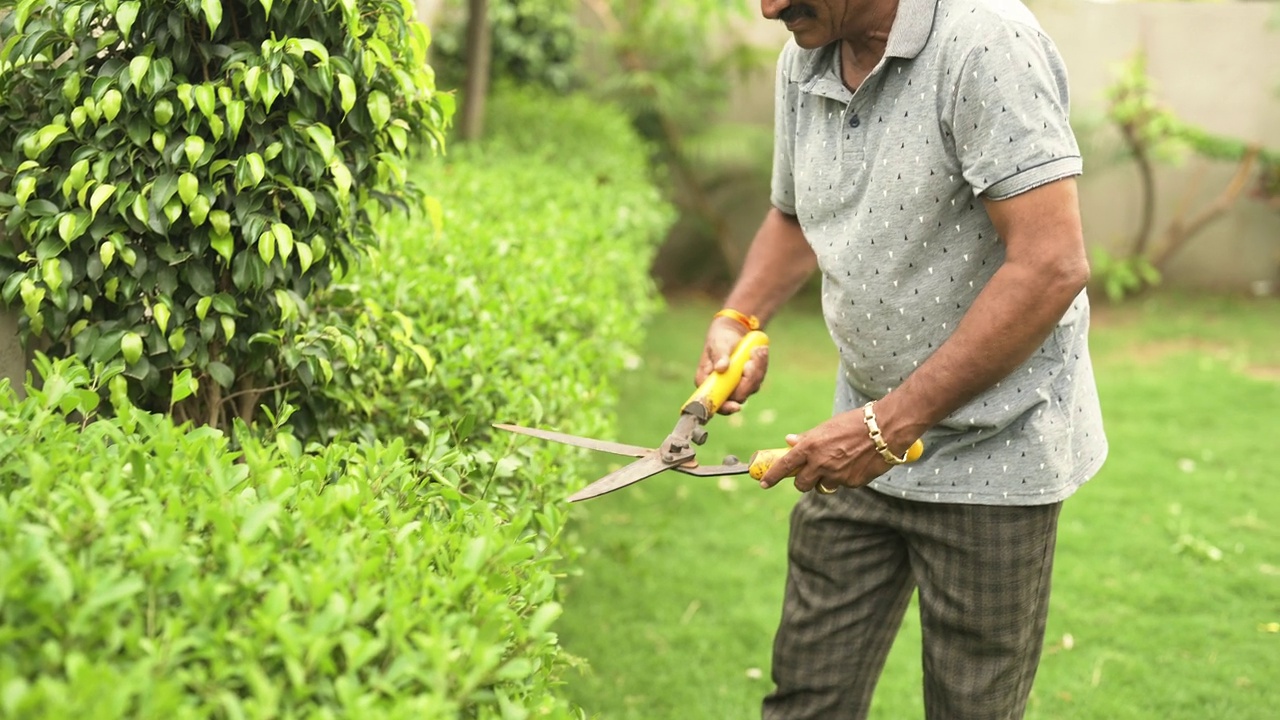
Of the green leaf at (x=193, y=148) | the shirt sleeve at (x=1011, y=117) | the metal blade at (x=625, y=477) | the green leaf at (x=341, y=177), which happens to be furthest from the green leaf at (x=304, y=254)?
the shirt sleeve at (x=1011, y=117)

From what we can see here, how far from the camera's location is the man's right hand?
2.55 m

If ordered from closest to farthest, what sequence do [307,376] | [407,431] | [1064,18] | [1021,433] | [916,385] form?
1. [916,385]
2. [1021,433]
3. [307,376]
4. [407,431]
5. [1064,18]

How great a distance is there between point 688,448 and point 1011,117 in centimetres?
87

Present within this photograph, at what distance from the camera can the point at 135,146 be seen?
2312 mm

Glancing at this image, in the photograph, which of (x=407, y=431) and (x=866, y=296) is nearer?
(x=866, y=296)

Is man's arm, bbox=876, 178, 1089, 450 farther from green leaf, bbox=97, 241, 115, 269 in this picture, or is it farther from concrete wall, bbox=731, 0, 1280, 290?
concrete wall, bbox=731, 0, 1280, 290

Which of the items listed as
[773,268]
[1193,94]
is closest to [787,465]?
[773,268]

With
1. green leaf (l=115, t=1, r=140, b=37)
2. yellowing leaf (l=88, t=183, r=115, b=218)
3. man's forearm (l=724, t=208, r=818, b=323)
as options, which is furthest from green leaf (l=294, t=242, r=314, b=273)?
man's forearm (l=724, t=208, r=818, b=323)

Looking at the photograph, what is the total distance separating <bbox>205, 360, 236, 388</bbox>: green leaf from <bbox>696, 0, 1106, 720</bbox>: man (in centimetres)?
101

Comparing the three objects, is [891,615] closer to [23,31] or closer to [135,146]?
[135,146]

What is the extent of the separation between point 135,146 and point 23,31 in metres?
0.28

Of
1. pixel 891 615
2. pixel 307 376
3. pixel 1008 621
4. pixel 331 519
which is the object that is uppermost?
pixel 331 519

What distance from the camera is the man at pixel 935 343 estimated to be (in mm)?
1990

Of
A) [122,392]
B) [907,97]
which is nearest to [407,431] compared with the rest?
[122,392]
